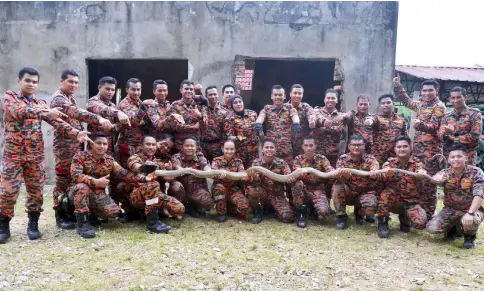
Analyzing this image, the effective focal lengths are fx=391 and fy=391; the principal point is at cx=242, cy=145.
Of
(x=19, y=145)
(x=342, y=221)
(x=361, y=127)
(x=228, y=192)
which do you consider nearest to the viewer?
(x=19, y=145)

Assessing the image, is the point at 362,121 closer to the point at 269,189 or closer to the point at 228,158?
the point at 269,189

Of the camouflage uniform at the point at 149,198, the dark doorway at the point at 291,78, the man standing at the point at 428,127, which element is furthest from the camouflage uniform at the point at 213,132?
the dark doorway at the point at 291,78

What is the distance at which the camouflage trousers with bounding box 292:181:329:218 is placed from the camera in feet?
16.8

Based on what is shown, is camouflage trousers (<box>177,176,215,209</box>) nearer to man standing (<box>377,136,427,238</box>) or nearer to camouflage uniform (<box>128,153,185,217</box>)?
camouflage uniform (<box>128,153,185,217</box>)

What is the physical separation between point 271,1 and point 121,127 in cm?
358

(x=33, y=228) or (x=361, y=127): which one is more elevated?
(x=361, y=127)

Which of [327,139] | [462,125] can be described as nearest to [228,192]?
[327,139]

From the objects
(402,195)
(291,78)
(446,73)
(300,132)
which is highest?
(446,73)

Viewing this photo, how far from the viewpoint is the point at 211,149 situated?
5.82 meters

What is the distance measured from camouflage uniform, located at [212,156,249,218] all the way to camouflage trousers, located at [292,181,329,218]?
2.20 ft

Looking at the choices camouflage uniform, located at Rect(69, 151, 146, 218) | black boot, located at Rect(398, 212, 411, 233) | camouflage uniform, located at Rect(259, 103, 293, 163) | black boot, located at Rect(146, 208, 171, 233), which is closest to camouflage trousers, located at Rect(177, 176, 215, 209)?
black boot, located at Rect(146, 208, 171, 233)

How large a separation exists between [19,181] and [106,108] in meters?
1.25

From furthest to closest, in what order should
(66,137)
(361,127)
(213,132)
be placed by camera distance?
1. (213,132)
2. (361,127)
3. (66,137)

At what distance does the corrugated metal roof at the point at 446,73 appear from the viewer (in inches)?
397
